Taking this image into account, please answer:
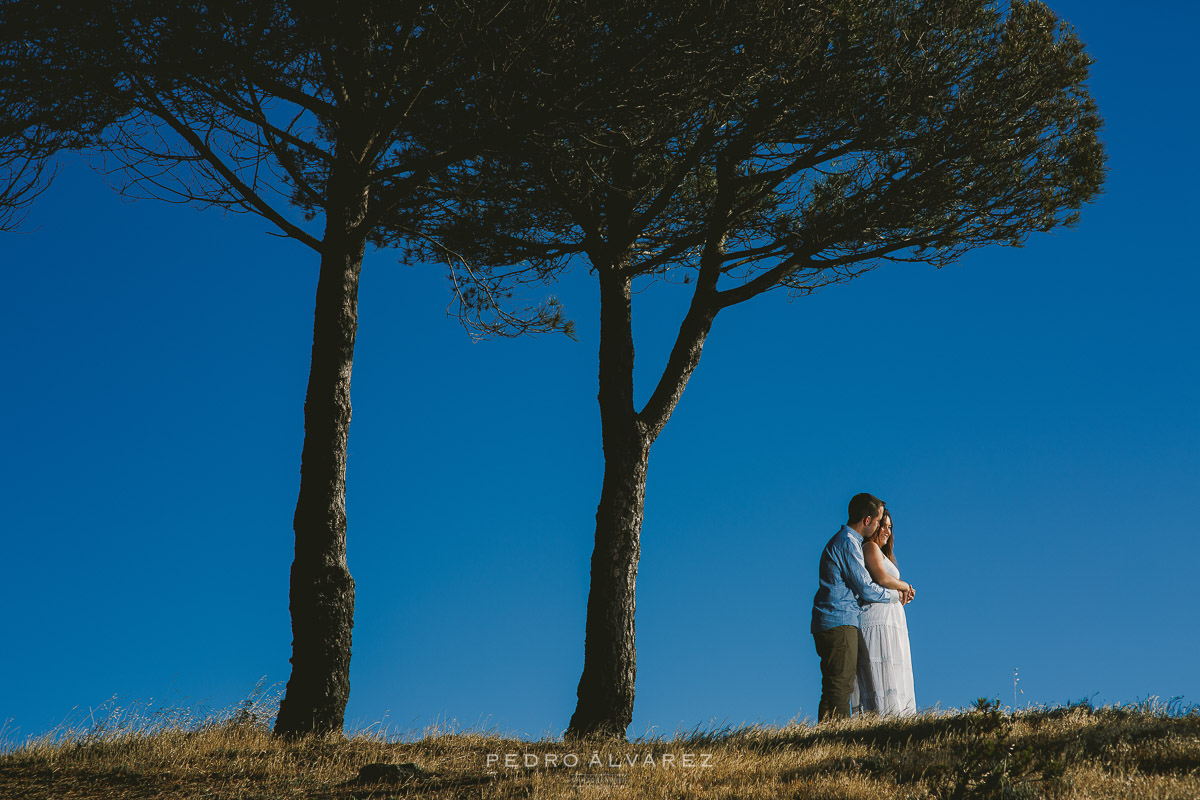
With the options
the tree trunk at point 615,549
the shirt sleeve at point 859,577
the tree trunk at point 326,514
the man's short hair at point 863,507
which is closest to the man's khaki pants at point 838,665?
the shirt sleeve at point 859,577

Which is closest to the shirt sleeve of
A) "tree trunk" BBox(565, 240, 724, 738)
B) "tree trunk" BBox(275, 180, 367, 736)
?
"tree trunk" BBox(565, 240, 724, 738)

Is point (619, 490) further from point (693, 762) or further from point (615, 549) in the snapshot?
point (693, 762)

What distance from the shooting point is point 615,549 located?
9.27 metres

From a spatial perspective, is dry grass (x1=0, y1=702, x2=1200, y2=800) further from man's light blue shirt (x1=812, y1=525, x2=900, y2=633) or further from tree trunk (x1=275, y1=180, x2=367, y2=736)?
man's light blue shirt (x1=812, y1=525, x2=900, y2=633)

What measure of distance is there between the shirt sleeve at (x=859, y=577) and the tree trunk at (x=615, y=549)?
1.96 m

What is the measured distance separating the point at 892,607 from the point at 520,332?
5.17 meters

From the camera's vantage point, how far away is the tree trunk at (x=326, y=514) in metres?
8.07

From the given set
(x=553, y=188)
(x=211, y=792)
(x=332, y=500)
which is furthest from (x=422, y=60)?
(x=211, y=792)

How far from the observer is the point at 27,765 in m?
6.97

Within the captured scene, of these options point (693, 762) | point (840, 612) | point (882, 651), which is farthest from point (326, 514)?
point (882, 651)

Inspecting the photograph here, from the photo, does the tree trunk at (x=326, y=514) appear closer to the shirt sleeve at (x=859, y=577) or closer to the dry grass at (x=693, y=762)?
the dry grass at (x=693, y=762)

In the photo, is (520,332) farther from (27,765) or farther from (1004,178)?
(27,765)

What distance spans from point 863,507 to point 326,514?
4745 millimetres

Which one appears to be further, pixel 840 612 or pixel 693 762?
pixel 840 612
